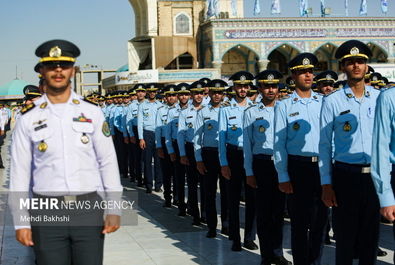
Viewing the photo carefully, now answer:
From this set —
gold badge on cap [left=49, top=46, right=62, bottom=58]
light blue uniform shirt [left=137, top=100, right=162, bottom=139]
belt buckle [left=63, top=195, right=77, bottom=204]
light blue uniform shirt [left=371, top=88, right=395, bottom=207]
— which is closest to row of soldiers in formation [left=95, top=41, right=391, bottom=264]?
light blue uniform shirt [left=371, top=88, right=395, bottom=207]

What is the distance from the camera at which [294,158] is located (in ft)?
18.4

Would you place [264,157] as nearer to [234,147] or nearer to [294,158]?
[294,158]

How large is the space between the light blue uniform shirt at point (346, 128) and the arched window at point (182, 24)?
4071cm

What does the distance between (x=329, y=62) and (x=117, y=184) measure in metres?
43.9

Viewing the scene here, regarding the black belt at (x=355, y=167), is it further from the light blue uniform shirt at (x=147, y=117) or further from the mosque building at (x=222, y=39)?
the mosque building at (x=222, y=39)

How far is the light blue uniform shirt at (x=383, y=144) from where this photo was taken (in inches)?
138

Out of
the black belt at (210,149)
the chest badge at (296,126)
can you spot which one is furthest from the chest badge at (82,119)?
the black belt at (210,149)

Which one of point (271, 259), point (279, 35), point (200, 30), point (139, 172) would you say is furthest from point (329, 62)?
point (271, 259)

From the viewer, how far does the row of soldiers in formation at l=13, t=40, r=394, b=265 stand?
15.1ft

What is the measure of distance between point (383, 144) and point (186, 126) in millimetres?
6005

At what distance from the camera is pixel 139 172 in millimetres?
13688

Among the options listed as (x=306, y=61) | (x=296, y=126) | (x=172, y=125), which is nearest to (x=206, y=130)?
(x=296, y=126)

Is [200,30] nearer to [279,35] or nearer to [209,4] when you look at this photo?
[209,4]

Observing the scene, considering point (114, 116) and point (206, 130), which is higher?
point (114, 116)
